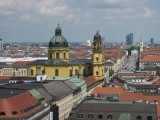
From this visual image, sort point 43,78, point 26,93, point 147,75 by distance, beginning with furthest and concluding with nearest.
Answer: point 147,75 < point 43,78 < point 26,93

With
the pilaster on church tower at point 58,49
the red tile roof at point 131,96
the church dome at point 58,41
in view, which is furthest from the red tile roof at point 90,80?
the church dome at point 58,41

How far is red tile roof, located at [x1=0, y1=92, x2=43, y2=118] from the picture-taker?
60531 mm

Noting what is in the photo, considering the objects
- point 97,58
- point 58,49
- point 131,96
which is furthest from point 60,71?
point 131,96

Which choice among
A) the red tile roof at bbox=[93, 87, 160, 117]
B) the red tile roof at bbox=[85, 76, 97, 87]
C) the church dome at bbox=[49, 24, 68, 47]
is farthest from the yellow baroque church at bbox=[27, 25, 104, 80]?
the red tile roof at bbox=[93, 87, 160, 117]

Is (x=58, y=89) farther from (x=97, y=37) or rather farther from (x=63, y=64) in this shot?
(x=97, y=37)

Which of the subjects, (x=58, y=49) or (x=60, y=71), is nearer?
(x=60, y=71)

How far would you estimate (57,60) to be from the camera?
117875 millimetres

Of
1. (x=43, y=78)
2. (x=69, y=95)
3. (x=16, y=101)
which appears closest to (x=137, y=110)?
(x=16, y=101)

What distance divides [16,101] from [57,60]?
2160 inches

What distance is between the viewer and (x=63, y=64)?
117500mm

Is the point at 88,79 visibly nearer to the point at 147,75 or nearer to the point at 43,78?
the point at 43,78

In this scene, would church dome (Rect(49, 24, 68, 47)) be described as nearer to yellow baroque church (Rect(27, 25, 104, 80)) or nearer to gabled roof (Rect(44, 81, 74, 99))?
yellow baroque church (Rect(27, 25, 104, 80))

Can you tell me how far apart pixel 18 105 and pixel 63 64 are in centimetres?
5544

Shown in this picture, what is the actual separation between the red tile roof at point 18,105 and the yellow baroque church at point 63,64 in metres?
49.4
